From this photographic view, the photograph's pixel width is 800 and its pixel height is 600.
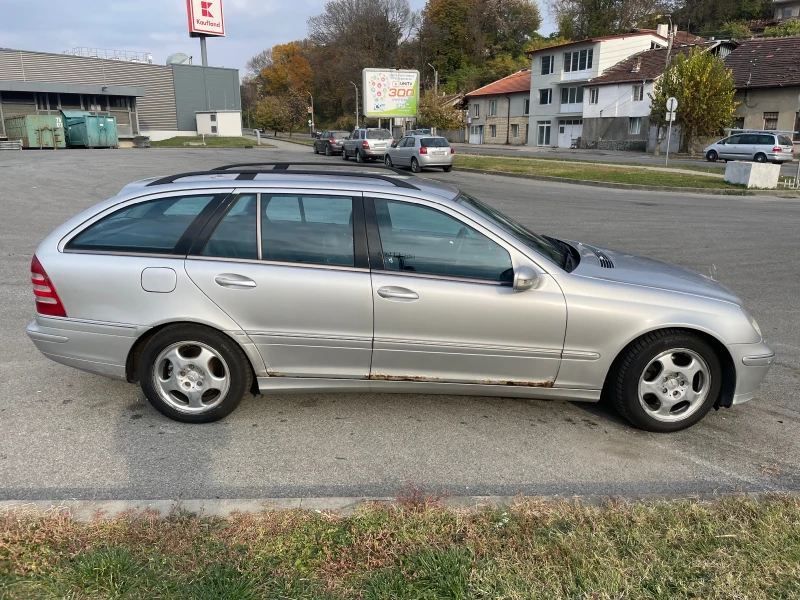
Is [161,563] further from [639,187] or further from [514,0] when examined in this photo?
[514,0]

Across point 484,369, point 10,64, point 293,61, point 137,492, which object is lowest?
point 137,492

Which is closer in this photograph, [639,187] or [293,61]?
[639,187]

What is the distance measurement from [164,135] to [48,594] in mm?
70853

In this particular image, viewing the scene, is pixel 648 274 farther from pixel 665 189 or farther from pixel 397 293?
pixel 665 189

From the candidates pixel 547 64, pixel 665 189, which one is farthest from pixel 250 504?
pixel 547 64

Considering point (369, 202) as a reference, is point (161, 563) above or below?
below

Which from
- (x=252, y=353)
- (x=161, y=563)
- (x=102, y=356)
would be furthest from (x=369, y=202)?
(x=161, y=563)

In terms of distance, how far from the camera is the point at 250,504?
10.1ft

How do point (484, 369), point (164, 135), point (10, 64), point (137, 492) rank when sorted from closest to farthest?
point (137, 492)
point (484, 369)
point (10, 64)
point (164, 135)

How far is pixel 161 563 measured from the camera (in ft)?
8.52

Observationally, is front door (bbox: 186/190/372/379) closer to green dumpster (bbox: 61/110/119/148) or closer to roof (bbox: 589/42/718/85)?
roof (bbox: 589/42/718/85)

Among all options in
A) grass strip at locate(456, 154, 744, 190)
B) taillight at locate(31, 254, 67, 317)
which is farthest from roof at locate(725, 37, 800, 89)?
taillight at locate(31, 254, 67, 317)

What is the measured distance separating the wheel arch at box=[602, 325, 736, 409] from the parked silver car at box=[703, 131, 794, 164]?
31.5 m

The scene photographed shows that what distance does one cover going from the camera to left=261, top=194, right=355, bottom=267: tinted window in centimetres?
396
